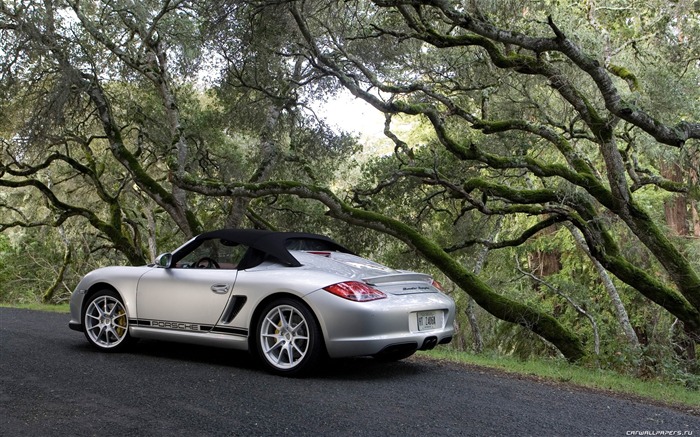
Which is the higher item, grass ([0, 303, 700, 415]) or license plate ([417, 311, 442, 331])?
license plate ([417, 311, 442, 331])

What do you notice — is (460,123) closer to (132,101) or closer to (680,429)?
(132,101)

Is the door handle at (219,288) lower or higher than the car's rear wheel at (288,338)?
higher

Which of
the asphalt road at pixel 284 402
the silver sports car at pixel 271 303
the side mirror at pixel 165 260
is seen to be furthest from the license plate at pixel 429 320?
the side mirror at pixel 165 260

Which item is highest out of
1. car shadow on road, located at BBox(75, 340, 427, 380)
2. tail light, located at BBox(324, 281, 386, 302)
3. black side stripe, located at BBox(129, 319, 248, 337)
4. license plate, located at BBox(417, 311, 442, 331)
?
tail light, located at BBox(324, 281, 386, 302)

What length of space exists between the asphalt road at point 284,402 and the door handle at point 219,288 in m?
0.73

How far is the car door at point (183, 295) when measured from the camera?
642 cm

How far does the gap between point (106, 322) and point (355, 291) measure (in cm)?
316

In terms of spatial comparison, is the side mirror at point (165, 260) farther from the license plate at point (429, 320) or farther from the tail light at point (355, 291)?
the license plate at point (429, 320)

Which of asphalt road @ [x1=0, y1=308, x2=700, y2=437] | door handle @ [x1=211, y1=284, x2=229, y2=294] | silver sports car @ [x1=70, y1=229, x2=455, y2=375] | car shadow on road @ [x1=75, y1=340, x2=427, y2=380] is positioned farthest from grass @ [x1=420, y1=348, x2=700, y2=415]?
door handle @ [x1=211, y1=284, x2=229, y2=294]

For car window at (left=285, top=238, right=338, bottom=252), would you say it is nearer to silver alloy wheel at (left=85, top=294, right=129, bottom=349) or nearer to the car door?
the car door

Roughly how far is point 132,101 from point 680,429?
1584 cm

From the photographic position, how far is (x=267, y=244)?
6.61 metres

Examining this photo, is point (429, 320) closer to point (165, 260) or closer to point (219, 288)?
point (219, 288)

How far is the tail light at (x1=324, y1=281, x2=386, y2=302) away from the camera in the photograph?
18.8 ft
